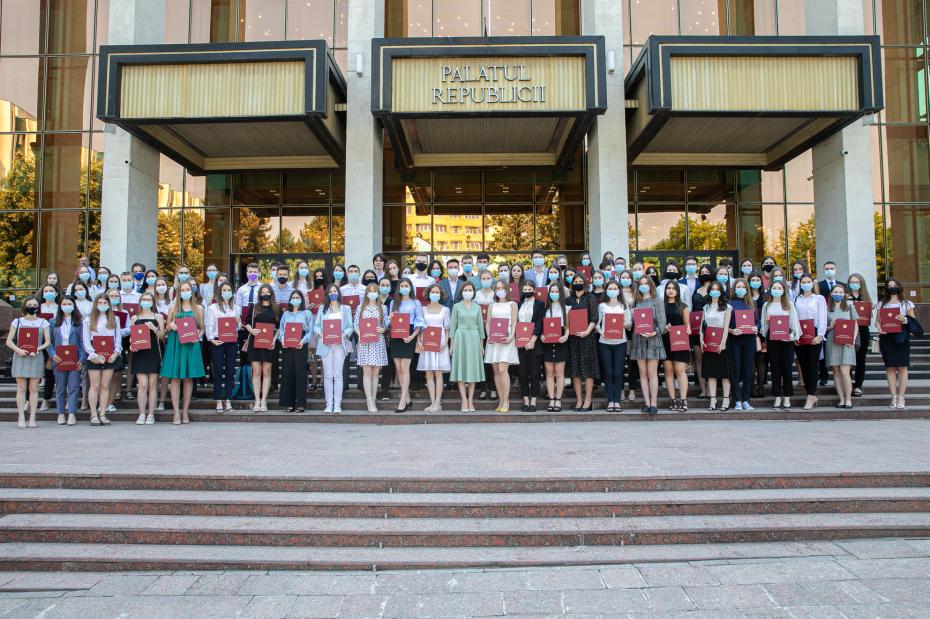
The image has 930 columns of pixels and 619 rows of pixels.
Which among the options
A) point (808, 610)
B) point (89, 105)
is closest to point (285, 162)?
point (89, 105)

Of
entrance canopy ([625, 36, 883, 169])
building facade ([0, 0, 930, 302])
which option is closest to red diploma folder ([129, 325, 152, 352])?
building facade ([0, 0, 930, 302])

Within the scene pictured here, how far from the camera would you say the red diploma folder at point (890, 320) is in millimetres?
9812

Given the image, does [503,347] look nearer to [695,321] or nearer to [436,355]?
[436,355]

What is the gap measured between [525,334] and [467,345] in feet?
3.18

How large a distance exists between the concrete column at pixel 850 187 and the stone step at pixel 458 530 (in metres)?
12.6

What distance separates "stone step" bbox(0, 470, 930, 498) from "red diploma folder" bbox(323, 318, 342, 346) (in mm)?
3837

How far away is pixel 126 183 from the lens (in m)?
16.2

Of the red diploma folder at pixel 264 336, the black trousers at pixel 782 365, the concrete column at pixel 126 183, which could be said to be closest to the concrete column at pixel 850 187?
the black trousers at pixel 782 365

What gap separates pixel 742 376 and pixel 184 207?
57.5ft

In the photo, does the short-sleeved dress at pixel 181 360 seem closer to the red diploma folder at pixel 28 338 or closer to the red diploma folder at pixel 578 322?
the red diploma folder at pixel 28 338

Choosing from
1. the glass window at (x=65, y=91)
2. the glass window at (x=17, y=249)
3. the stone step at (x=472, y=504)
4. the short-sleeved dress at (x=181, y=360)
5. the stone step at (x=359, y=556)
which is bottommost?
the stone step at (x=359, y=556)

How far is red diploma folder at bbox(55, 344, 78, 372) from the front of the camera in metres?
9.31

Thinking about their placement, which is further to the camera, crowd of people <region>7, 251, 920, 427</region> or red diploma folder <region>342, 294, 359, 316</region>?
red diploma folder <region>342, 294, 359, 316</region>

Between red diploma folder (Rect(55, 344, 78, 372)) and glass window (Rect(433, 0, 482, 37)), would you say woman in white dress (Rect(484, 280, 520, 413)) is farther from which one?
glass window (Rect(433, 0, 482, 37))
